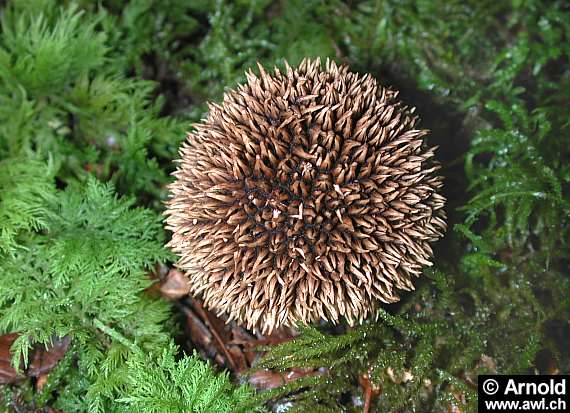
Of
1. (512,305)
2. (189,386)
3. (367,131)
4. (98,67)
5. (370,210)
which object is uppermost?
(98,67)

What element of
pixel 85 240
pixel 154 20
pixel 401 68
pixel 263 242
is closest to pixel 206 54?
pixel 154 20

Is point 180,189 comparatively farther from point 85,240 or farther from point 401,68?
point 401,68

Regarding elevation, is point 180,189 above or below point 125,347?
above

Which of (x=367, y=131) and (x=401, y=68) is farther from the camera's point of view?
(x=401, y=68)

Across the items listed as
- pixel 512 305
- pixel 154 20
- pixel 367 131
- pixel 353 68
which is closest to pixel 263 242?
pixel 367 131

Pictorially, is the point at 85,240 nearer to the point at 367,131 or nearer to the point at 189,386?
the point at 189,386

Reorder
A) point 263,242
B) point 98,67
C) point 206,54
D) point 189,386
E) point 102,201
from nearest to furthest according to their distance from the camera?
1. point 263,242
2. point 189,386
3. point 102,201
4. point 98,67
5. point 206,54

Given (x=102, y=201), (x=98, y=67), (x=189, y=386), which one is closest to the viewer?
(x=189, y=386)
